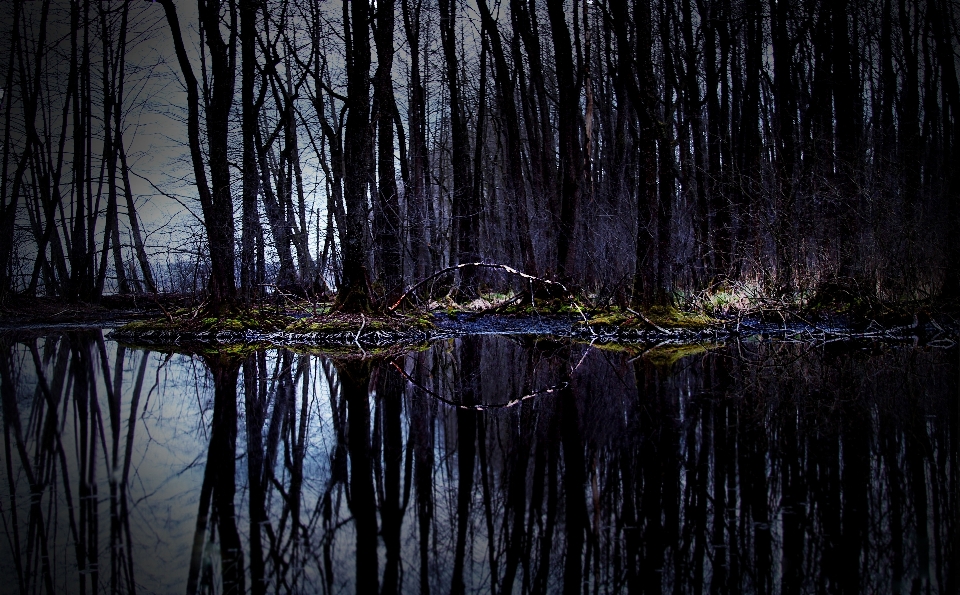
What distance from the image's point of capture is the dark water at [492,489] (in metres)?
1.73

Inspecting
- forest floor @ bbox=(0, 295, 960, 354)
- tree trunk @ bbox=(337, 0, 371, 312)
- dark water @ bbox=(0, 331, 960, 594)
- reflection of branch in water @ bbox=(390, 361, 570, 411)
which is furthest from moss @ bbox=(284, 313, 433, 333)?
dark water @ bbox=(0, 331, 960, 594)

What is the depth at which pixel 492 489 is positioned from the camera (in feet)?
8.04

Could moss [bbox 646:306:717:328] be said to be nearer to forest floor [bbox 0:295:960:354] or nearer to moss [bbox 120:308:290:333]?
forest floor [bbox 0:295:960:354]

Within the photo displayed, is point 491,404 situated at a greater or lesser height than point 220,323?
lesser

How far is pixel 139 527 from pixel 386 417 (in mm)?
1906

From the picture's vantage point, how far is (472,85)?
2255 centimetres

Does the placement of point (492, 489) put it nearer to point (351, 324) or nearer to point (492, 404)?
point (492, 404)

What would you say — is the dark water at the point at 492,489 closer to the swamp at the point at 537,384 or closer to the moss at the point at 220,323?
the swamp at the point at 537,384

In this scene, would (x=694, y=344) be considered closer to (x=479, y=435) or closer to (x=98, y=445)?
(x=479, y=435)

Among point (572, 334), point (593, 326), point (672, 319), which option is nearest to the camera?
point (672, 319)

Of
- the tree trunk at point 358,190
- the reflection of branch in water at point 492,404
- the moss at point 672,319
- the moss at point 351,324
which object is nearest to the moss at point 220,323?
the moss at point 351,324

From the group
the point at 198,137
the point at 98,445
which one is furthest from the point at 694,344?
the point at 198,137

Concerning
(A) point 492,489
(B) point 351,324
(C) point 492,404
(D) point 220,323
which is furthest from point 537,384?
(D) point 220,323

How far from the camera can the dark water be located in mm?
1726
